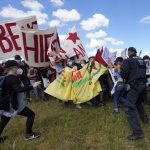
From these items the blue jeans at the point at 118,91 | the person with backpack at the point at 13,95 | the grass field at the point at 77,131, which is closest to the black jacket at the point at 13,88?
the person with backpack at the point at 13,95

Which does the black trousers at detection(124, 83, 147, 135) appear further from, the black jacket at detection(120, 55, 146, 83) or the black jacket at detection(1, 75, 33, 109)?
the black jacket at detection(1, 75, 33, 109)

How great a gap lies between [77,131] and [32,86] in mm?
1841

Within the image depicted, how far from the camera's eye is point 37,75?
14.7 m

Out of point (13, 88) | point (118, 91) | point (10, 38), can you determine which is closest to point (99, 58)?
point (118, 91)

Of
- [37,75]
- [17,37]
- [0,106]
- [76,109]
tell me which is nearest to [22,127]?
[0,106]

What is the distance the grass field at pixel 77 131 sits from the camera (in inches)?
299

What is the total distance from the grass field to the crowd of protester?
14.1 inches

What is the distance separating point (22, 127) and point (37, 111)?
86.0 inches

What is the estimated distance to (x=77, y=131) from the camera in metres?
8.80

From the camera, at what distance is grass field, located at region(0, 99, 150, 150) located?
761 cm

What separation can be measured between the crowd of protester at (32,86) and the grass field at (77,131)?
359 millimetres

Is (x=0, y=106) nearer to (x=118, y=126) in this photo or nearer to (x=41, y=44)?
(x=118, y=126)

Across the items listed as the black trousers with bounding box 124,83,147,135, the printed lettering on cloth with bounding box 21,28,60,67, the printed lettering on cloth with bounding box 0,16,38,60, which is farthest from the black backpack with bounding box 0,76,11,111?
the printed lettering on cloth with bounding box 21,28,60,67

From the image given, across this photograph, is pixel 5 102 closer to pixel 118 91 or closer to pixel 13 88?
pixel 13 88
